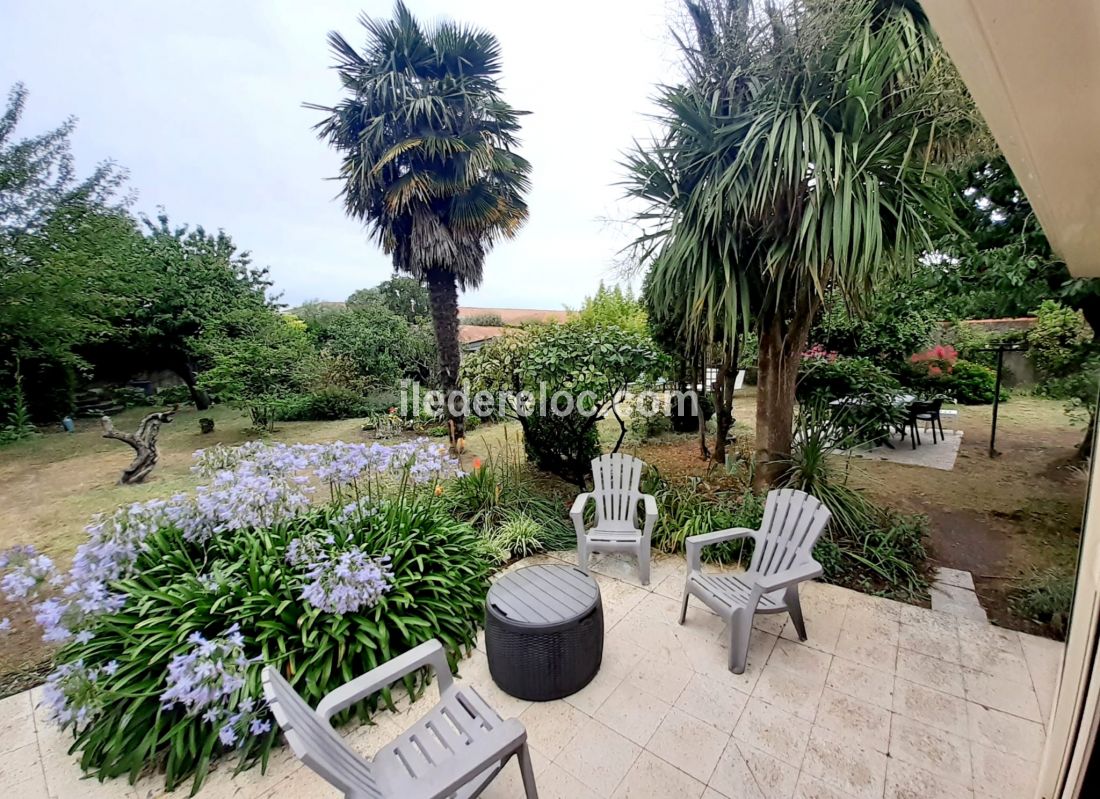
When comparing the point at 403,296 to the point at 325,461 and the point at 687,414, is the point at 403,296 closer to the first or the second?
the point at 687,414

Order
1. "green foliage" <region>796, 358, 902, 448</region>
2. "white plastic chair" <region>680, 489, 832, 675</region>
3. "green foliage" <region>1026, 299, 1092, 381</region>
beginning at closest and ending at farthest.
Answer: "white plastic chair" <region>680, 489, 832, 675</region>
"green foliage" <region>1026, 299, 1092, 381</region>
"green foliage" <region>796, 358, 902, 448</region>

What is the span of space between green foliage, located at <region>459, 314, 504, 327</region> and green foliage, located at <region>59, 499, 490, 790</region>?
19.0 meters

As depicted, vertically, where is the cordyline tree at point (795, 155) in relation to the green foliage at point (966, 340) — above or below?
above

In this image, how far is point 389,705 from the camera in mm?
2137

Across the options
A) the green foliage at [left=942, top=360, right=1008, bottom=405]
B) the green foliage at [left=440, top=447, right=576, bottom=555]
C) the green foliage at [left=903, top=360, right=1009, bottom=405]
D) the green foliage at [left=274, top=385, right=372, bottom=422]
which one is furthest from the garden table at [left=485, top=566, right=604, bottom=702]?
the green foliage at [left=942, top=360, right=1008, bottom=405]

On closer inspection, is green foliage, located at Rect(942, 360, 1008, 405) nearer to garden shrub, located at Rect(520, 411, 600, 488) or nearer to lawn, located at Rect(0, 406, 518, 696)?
garden shrub, located at Rect(520, 411, 600, 488)

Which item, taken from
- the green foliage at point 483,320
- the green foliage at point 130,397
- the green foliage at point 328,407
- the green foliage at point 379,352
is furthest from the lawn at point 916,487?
the green foliage at point 483,320

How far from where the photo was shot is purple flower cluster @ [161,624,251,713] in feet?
5.40

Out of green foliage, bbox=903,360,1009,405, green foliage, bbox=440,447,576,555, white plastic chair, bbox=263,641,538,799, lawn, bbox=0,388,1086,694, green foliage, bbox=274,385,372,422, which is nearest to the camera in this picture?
white plastic chair, bbox=263,641,538,799

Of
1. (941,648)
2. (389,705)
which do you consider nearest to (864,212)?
(941,648)

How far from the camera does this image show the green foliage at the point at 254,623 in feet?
6.12

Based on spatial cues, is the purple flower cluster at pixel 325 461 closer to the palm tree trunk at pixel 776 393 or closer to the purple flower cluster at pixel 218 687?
the purple flower cluster at pixel 218 687

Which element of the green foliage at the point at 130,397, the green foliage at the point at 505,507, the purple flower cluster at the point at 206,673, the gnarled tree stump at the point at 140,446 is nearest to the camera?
the purple flower cluster at the point at 206,673

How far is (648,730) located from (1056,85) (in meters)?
2.57
